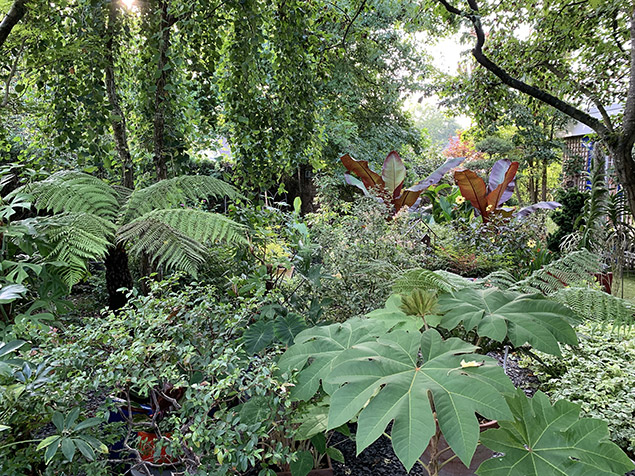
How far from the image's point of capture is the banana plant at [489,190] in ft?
14.9

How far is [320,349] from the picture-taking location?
52.9 inches

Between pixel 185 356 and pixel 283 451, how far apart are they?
433 millimetres

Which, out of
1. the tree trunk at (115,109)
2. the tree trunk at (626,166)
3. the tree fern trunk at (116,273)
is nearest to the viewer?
the tree trunk at (115,109)

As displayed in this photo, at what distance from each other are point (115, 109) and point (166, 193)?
77cm

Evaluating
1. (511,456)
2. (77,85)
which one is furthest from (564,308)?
(77,85)

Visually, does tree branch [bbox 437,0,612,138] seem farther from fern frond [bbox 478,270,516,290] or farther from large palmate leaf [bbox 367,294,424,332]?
large palmate leaf [bbox 367,294,424,332]

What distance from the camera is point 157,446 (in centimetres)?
118

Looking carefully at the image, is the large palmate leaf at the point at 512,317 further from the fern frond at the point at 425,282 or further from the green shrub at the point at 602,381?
the green shrub at the point at 602,381

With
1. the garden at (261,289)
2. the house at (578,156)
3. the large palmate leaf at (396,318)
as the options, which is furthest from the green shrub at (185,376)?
the house at (578,156)

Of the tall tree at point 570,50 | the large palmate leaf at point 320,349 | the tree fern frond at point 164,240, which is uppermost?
the tall tree at point 570,50

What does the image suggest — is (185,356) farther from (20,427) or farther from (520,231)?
(520,231)

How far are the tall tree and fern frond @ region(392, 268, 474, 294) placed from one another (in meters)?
2.28

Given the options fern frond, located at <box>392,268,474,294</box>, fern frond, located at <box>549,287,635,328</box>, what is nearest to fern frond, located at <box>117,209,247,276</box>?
fern frond, located at <box>392,268,474,294</box>

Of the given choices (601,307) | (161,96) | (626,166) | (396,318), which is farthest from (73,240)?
(626,166)
